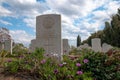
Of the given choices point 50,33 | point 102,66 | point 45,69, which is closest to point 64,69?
point 45,69

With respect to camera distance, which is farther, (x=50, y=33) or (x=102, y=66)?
(x=50, y=33)

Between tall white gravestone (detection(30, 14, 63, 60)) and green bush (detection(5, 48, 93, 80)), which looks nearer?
green bush (detection(5, 48, 93, 80))

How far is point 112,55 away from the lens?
533cm

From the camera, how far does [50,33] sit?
773 centimetres

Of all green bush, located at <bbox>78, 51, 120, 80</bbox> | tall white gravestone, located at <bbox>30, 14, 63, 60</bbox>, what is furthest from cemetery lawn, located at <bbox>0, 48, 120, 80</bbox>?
tall white gravestone, located at <bbox>30, 14, 63, 60</bbox>

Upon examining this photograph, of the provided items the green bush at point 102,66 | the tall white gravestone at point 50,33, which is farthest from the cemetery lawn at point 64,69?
the tall white gravestone at point 50,33

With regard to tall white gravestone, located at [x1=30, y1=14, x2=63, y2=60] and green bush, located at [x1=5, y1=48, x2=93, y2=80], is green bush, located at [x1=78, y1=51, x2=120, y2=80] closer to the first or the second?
green bush, located at [x1=5, y1=48, x2=93, y2=80]

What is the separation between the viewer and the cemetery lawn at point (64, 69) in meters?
4.53

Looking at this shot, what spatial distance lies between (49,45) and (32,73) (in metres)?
2.95

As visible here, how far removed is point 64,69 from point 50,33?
10.7 feet

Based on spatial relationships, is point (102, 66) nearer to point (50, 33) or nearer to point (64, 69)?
point (64, 69)

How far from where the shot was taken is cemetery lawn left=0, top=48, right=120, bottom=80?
4527 mm

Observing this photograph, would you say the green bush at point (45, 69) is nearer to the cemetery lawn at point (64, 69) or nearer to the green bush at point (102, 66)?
the cemetery lawn at point (64, 69)

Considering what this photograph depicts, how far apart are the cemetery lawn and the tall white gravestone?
7.93 feet
